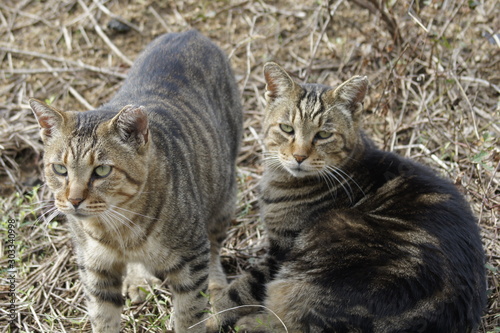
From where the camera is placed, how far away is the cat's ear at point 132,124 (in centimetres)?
321

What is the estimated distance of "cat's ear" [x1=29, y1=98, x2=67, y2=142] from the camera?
327cm

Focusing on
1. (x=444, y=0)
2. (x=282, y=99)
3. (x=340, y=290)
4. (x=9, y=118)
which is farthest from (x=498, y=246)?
(x=9, y=118)

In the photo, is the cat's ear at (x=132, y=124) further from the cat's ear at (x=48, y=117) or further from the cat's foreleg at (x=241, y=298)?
the cat's foreleg at (x=241, y=298)

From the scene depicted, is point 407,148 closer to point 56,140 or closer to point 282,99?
point 282,99

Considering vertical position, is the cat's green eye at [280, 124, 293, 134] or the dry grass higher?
the cat's green eye at [280, 124, 293, 134]

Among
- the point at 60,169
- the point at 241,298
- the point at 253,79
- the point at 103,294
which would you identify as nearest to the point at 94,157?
the point at 60,169

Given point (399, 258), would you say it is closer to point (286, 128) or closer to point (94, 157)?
point (286, 128)

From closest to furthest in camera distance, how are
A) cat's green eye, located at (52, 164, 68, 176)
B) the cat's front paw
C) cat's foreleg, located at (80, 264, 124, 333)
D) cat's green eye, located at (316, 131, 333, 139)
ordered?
cat's green eye, located at (52, 164, 68, 176) < cat's foreleg, located at (80, 264, 124, 333) < cat's green eye, located at (316, 131, 333, 139) < the cat's front paw

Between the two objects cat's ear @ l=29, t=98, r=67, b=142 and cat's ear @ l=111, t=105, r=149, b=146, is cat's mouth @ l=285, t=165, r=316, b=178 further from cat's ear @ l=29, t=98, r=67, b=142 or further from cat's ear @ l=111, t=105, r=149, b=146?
cat's ear @ l=29, t=98, r=67, b=142

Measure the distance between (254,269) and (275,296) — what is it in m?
0.40

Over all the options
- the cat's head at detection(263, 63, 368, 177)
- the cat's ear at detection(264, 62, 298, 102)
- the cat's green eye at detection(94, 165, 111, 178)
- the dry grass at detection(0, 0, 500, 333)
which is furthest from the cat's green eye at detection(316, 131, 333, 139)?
the cat's green eye at detection(94, 165, 111, 178)

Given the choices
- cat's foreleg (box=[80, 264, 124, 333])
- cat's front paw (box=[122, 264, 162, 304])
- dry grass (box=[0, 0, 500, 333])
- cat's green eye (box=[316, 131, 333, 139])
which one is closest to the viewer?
cat's foreleg (box=[80, 264, 124, 333])

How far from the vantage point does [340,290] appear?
328 cm

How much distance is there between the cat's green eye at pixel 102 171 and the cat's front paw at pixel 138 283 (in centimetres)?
133
